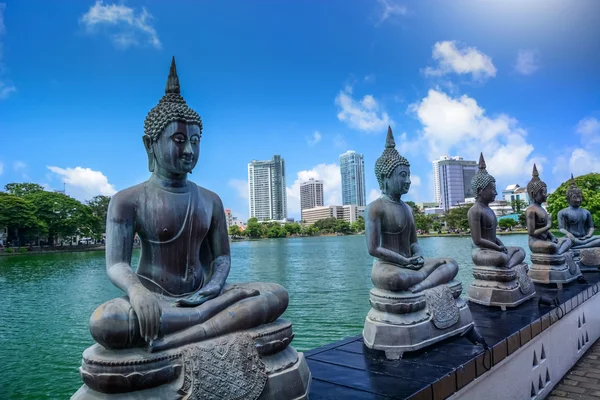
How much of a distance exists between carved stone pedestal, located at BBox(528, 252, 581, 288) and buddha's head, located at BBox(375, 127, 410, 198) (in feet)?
16.4

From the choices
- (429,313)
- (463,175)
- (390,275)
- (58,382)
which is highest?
(463,175)

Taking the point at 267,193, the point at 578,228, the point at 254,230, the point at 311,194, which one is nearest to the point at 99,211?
the point at 254,230

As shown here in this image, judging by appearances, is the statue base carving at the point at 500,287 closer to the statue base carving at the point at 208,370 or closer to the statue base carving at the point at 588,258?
the statue base carving at the point at 588,258

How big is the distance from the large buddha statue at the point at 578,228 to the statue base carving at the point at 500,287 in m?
3.63

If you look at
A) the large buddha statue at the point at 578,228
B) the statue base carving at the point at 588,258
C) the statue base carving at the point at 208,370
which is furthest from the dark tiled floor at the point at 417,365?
the statue base carving at the point at 588,258

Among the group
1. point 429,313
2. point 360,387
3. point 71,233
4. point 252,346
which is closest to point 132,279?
point 252,346

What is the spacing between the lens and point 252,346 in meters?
3.33

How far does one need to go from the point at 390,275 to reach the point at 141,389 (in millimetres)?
2894

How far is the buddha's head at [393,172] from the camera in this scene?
530 cm

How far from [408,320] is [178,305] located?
2.61 meters

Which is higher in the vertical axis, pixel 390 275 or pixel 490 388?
pixel 390 275

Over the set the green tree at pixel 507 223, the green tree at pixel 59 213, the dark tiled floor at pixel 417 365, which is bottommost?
the dark tiled floor at pixel 417 365

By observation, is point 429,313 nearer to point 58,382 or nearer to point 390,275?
point 390,275

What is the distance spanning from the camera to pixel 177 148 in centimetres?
363
